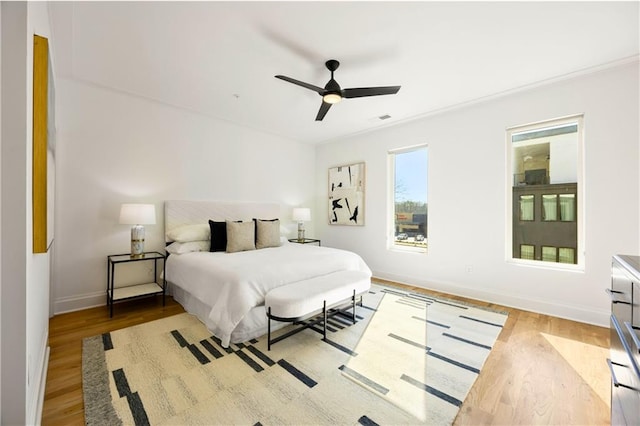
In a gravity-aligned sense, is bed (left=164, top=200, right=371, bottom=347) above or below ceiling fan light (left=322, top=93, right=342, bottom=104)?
below

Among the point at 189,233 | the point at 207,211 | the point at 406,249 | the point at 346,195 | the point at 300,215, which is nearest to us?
the point at 189,233

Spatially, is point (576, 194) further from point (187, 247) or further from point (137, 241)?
point (137, 241)

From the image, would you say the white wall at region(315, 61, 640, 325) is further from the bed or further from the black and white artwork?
the bed

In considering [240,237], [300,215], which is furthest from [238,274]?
[300,215]

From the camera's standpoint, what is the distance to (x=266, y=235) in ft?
12.7

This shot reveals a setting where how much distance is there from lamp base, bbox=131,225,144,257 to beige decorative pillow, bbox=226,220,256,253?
1012 mm

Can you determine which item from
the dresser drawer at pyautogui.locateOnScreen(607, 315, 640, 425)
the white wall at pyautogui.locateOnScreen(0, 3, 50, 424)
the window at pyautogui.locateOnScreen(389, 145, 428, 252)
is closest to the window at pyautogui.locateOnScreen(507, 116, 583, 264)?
the window at pyautogui.locateOnScreen(389, 145, 428, 252)

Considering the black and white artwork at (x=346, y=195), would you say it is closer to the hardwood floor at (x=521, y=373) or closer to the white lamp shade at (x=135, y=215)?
the hardwood floor at (x=521, y=373)

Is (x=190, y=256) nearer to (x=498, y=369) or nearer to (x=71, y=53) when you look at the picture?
(x=71, y=53)

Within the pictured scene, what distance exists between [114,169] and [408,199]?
421cm

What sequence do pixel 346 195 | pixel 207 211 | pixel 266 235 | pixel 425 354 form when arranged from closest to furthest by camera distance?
pixel 425 354
pixel 266 235
pixel 207 211
pixel 346 195

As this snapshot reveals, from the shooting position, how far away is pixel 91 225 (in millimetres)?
3188

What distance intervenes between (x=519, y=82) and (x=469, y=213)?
5.35 feet

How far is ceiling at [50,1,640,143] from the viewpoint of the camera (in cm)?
202
